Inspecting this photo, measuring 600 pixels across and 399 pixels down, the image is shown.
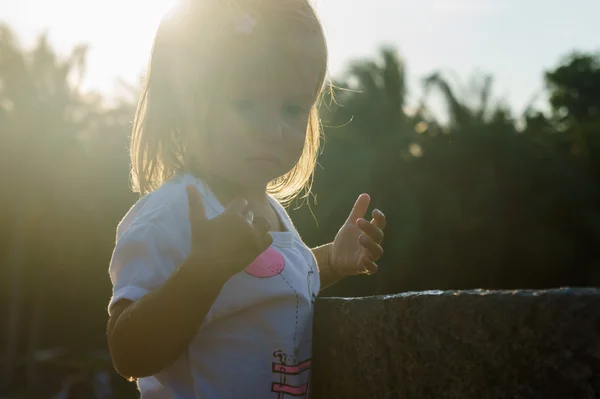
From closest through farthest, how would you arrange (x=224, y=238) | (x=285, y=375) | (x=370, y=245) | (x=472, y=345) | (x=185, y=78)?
(x=472, y=345) → (x=224, y=238) → (x=285, y=375) → (x=185, y=78) → (x=370, y=245)

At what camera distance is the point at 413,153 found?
917 inches

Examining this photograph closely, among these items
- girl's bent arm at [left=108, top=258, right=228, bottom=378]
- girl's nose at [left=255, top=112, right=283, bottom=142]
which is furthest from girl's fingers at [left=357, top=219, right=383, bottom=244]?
girl's bent arm at [left=108, top=258, right=228, bottom=378]

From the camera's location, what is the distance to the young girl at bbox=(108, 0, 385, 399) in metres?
1.46

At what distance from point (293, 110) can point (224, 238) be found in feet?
1.99

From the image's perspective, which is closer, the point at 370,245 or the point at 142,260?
the point at 142,260

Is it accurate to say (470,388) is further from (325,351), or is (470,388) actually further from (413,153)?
(413,153)

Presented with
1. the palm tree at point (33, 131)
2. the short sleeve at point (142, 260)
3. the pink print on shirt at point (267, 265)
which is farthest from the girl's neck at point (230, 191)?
the palm tree at point (33, 131)

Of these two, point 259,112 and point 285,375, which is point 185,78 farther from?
point 285,375

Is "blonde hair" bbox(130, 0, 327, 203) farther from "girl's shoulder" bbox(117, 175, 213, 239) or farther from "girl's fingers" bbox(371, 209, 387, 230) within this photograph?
"girl's fingers" bbox(371, 209, 387, 230)

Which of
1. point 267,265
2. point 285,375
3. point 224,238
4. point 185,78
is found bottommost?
point 285,375

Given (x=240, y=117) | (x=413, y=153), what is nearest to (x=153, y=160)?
(x=240, y=117)

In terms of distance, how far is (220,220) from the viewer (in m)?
1.42

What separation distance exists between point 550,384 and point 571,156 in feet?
82.1

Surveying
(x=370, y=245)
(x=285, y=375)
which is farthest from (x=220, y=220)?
(x=370, y=245)
